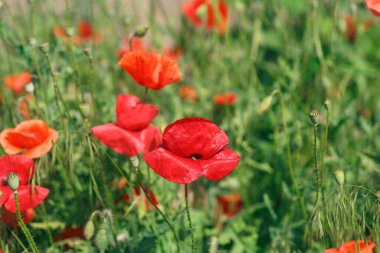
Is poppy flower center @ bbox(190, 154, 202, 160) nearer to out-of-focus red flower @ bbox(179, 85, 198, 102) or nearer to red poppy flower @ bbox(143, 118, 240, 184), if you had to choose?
red poppy flower @ bbox(143, 118, 240, 184)

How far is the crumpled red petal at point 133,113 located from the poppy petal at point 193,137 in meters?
0.19

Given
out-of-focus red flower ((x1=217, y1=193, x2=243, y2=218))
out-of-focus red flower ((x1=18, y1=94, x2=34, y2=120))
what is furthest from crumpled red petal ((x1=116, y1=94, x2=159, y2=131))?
out-of-focus red flower ((x1=217, y1=193, x2=243, y2=218))

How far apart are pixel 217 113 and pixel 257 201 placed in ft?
1.33

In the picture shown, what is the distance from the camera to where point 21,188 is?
1411 mm

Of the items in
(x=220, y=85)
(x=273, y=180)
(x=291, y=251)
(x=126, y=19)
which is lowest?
(x=291, y=251)

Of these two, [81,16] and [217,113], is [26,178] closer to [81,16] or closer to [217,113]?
[217,113]

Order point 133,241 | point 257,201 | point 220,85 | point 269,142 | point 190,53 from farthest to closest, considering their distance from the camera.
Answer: point 190,53
point 220,85
point 269,142
point 257,201
point 133,241

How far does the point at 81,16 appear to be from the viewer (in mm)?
3121

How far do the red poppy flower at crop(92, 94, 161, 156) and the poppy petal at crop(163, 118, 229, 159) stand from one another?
0.19 meters

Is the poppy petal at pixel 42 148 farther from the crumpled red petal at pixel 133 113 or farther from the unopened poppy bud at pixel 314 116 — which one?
the unopened poppy bud at pixel 314 116

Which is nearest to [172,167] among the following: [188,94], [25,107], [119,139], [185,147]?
[185,147]

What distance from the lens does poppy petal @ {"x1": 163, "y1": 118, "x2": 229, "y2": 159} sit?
50.2 inches

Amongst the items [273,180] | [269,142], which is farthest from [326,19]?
[273,180]

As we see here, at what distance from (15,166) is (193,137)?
43 centimetres
